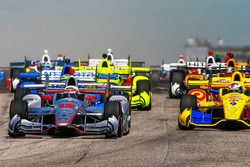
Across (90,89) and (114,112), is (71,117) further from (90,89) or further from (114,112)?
(90,89)

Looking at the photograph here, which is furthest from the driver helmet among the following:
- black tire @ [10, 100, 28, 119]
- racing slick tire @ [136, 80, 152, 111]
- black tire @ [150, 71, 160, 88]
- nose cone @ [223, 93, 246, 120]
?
black tire @ [150, 71, 160, 88]

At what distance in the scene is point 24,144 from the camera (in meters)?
16.0

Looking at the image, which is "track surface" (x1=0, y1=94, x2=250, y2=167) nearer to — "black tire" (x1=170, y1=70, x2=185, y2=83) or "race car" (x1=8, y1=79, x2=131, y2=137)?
"race car" (x1=8, y1=79, x2=131, y2=137)

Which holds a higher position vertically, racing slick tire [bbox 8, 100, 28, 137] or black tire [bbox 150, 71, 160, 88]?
racing slick tire [bbox 8, 100, 28, 137]

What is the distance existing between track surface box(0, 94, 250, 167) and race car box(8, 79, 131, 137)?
0.69 ft

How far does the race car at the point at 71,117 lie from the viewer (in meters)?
17.1

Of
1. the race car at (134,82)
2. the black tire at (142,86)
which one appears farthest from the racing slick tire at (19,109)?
the black tire at (142,86)

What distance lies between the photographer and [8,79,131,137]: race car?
17094 mm

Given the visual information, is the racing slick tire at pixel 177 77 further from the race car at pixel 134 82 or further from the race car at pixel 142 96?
the race car at pixel 142 96

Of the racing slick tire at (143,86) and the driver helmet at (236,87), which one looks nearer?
the driver helmet at (236,87)

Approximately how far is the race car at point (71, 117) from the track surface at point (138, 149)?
21cm

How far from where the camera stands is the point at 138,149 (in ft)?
49.9

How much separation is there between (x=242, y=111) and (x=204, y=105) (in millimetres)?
1148

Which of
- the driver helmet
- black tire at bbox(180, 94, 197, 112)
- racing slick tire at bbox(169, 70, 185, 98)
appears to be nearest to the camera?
black tire at bbox(180, 94, 197, 112)
